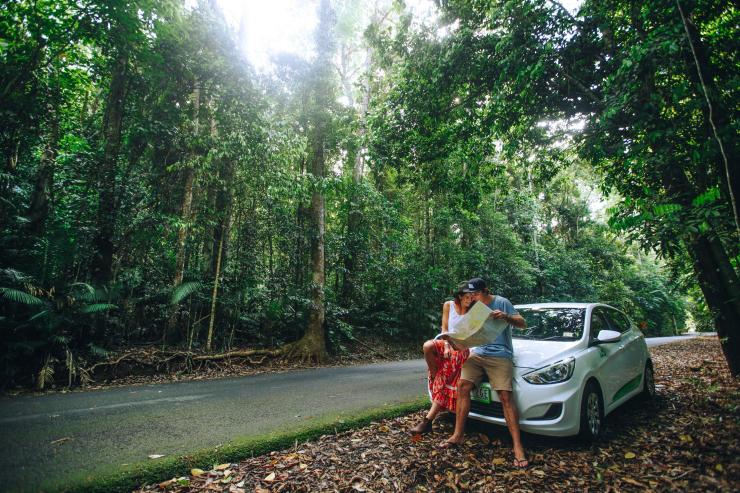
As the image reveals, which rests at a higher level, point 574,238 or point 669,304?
point 574,238

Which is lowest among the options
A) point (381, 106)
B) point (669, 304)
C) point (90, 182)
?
point (669, 304)

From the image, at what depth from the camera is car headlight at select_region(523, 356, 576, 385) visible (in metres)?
3.85

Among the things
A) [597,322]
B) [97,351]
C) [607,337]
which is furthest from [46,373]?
[597,322]

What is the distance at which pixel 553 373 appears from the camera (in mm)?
3889

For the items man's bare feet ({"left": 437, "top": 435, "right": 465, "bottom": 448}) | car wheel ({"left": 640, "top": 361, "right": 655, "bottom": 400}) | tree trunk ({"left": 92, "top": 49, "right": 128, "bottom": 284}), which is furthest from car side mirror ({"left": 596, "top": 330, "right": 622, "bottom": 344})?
tree trunk ({"left": 92, "top": 49, "right": 128, "bottom": 284})

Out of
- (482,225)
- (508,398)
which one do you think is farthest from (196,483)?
(482,225)

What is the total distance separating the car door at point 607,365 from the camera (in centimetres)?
430

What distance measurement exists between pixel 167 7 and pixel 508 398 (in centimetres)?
1159

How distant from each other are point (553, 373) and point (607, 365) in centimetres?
112

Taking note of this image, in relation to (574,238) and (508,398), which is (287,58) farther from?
(574,238)

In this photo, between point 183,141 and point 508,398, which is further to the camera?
point 183,141

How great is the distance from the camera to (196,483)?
10.0 ft

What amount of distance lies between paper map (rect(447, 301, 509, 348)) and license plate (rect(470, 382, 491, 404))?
0.70 metres

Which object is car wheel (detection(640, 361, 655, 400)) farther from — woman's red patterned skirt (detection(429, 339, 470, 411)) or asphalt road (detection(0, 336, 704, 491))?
asphalt road (detection(0, 336, 704, 491))
